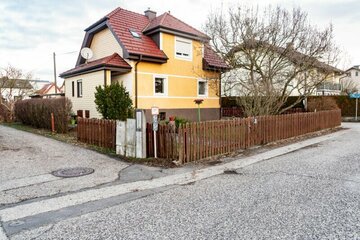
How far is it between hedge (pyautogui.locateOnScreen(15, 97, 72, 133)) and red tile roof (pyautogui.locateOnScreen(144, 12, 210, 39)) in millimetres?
7673

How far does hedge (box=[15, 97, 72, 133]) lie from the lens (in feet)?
44.4

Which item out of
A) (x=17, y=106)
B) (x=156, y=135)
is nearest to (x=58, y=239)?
(x=156, y=135)

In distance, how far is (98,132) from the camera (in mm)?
10164

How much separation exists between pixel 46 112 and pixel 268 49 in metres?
12.8

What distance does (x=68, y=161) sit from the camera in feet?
26.0

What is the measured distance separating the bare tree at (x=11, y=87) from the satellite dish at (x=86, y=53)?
33.1ft

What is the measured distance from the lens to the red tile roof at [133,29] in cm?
1580

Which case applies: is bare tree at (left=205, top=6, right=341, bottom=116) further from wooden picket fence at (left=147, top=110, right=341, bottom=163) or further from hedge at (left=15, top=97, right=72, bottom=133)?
hedge at (left=15, top=97, right=72, bottom=133)

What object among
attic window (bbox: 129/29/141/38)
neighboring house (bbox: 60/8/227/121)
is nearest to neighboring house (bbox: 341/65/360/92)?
neighboring house (bbox: 60/8/227/121)

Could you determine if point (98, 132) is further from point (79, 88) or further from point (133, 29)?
point (133, 29)

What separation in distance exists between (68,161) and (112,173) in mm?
2067

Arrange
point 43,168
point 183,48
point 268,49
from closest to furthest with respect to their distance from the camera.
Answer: point 43,168 → point 268,49 → point 183,48

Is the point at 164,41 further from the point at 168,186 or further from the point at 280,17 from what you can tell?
the point at 168,186

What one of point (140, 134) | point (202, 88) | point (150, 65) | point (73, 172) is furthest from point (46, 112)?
point (202, 88)
